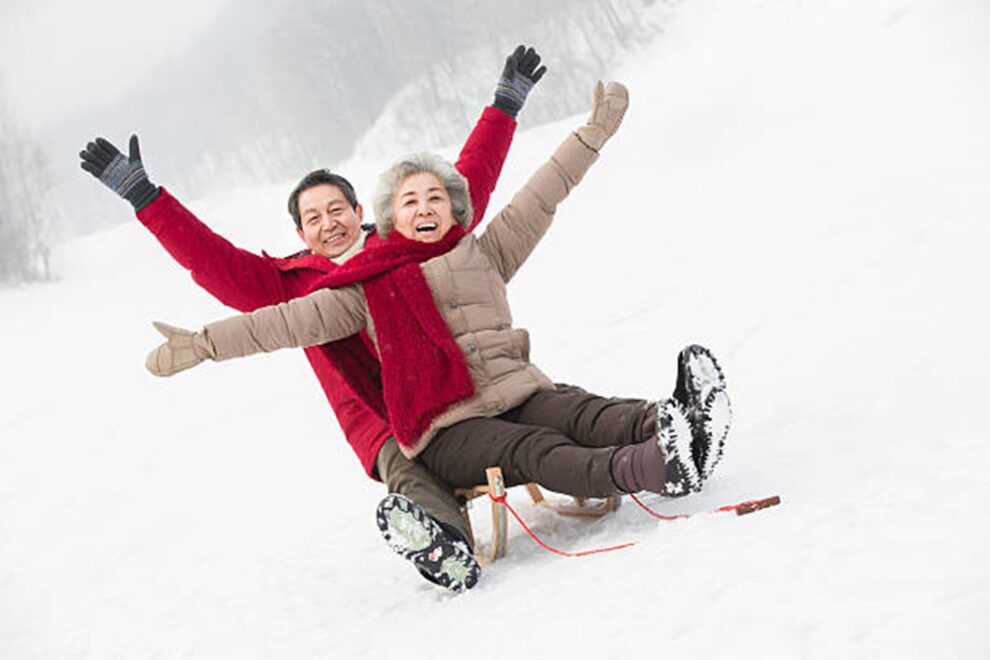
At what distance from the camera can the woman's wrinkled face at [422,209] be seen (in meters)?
2.74

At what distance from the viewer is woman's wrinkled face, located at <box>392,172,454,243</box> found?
8.99 ft

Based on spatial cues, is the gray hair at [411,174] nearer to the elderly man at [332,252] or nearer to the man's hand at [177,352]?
the elderly man at [332,252]

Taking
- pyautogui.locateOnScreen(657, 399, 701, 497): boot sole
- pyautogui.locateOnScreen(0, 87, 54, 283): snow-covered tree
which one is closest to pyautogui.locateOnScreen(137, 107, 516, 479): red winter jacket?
pyautogui.locateOnScreen(657, 399, 701, 497): boot sole

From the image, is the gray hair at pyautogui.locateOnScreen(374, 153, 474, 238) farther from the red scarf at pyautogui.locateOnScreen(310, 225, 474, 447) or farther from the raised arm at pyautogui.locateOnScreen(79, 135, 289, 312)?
the raised arm at pyautogui.locateOnScreen(79, 135, 289, 312)

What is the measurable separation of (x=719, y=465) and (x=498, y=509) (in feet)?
2.24

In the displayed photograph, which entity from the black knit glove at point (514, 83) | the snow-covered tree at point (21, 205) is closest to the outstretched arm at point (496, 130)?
the black knit glove at point (514, 83)

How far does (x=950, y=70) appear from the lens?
8883 mm

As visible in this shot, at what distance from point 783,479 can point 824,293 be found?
2.56 meters

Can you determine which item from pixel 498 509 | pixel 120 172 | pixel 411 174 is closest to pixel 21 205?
pixel 120 172

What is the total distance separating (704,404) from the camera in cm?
213

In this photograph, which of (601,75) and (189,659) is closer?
(189,659)

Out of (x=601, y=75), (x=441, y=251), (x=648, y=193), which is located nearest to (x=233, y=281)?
(x=441, y=251)

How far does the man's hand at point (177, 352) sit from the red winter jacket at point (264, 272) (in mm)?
451

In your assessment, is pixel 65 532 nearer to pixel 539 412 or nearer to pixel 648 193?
pixel 539 412
